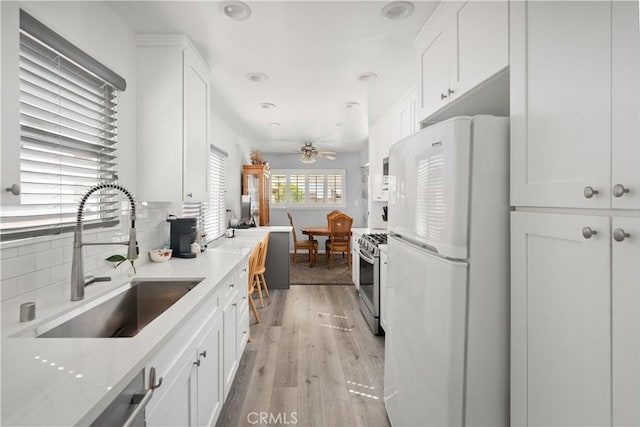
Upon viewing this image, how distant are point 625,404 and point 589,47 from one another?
0.93m

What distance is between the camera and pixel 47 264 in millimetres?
1338

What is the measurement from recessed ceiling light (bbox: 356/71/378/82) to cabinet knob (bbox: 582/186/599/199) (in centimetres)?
220

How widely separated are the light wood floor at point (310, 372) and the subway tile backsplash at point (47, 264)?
4.01 feet

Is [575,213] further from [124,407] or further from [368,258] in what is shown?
[368,258]

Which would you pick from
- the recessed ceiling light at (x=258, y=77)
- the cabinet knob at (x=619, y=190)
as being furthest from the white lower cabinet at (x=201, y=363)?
the recessed ceiling light at (x=258, y=77)

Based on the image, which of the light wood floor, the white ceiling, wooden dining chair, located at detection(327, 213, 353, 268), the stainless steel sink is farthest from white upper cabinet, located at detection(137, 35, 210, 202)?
wooden dining chair, located at detection(327, 213, 353, 268)

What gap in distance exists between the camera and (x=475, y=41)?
55.6 inches

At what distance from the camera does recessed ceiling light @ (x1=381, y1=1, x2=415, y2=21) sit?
1.74 metres

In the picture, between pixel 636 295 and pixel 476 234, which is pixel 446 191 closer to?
pixel 476 234

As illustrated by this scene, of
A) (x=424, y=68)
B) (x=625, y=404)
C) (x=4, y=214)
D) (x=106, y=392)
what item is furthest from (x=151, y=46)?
(x=625, y=404)

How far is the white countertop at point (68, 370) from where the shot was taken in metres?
0.66

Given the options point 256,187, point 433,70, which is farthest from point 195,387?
point 256,187

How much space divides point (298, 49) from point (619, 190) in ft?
6.90

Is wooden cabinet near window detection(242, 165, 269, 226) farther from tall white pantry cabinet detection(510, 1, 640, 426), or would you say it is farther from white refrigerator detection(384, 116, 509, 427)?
tall white pantry cabinet detection(510, 1, 640, 426)
